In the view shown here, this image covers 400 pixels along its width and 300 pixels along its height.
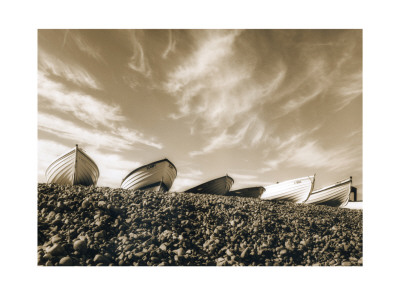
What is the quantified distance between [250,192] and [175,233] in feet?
4.63

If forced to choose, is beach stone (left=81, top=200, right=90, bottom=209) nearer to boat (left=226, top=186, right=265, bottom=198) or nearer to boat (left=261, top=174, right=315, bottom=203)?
boat (left=226, top=186, right=265, bottom=198)

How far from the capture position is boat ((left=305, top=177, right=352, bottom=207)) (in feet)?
10.5

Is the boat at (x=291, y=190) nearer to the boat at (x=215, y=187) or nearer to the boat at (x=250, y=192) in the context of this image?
the boat at (x=250, y=192)

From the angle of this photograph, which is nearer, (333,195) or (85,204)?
(85,204)

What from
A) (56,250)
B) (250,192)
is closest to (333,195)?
(250,192)

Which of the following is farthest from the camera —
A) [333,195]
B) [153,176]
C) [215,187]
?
[333,195]

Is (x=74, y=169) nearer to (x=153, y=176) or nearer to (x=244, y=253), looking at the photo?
(x=153, y=176)

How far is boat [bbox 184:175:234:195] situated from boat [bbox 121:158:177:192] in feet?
1.22

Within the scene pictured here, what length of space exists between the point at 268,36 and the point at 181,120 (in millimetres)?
1644

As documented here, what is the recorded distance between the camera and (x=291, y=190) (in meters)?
3.44

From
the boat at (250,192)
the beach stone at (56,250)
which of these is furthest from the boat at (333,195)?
the beach stone at (56,250)

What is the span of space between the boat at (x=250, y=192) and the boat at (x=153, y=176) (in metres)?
0.97
